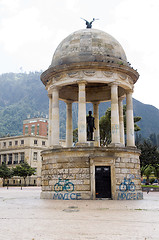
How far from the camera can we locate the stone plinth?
72.3ft

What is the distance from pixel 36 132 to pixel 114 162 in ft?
335

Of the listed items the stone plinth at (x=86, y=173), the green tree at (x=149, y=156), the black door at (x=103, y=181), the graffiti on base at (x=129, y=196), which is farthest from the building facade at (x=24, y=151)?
the black door at (x=103, y=181)

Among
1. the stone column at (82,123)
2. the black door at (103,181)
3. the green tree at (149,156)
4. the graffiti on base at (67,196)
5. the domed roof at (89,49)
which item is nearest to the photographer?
the graffiti on base at (67,196)

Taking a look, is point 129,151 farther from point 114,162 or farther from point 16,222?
point 16,222

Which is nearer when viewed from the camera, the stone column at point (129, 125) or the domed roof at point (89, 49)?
the domed roof at point (89, 49)

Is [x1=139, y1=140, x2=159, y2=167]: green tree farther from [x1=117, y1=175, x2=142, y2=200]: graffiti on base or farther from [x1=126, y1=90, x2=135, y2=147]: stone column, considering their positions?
[x1=117, y1=175, x2=142, y2=200]: graffiti on base

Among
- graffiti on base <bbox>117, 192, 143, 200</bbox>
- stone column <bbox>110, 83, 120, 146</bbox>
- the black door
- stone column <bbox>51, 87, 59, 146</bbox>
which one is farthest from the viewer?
stone column <bbox>51, 87, 59, 146</bbox>

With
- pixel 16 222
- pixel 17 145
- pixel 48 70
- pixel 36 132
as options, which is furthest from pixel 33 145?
pixel 16 222

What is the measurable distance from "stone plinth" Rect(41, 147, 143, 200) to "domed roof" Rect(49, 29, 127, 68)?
800 cm

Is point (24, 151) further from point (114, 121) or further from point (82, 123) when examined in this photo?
point (114, 121)

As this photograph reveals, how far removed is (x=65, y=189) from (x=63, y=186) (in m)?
0.30

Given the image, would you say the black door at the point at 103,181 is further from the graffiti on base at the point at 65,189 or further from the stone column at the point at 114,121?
the stone column at the point at 114,121

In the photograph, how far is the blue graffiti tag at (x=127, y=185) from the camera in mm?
22483

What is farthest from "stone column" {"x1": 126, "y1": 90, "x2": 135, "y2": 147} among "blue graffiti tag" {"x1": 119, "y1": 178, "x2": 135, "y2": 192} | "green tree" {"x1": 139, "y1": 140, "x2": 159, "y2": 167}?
"green tree" {"x1": 139, "y1": 140, "x2": 159, "y2": 167}
